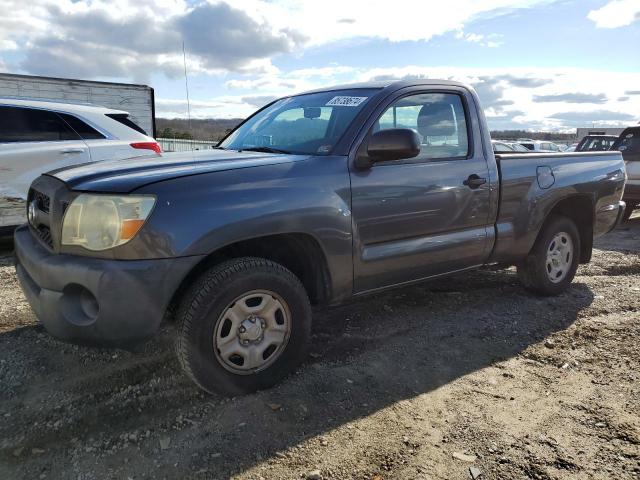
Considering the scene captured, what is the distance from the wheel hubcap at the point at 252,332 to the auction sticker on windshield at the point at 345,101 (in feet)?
4.77

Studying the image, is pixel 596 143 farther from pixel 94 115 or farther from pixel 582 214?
pixel 94 115

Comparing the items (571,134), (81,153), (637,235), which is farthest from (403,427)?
(571,134)

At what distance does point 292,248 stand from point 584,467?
73.3 inches

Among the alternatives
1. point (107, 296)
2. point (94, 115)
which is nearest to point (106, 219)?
point (107, 296)

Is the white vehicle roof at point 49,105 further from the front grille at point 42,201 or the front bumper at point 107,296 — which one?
the front bumper at point 107,296

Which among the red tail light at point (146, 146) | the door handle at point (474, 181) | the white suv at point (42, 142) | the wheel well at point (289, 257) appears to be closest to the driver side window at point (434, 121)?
the door handle at point (474, 181)

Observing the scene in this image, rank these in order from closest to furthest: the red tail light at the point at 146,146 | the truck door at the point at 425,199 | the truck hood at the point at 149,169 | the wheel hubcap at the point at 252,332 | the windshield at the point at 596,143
→ the truck hood at the point at 149,169 → the wheel hubcap at the point at 252,332 → the truck door at the point at 425,199 → the red tail light at the point at 146,146 → the windshield at the point at 596,143

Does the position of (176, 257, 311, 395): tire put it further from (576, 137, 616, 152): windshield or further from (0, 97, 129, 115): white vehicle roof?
(576, 137, 616, 152): windshield

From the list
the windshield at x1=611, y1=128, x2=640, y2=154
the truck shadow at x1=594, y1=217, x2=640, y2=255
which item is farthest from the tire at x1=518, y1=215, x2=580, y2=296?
the windshield at x1=611, y1=128, x2=640, y2=154

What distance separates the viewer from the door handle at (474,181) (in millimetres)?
3686

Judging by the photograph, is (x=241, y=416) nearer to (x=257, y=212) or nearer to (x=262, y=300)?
(x=262, y=300)

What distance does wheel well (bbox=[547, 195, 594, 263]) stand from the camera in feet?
15.4

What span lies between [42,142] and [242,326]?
4.30m

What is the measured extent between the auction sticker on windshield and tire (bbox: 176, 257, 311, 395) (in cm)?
131
